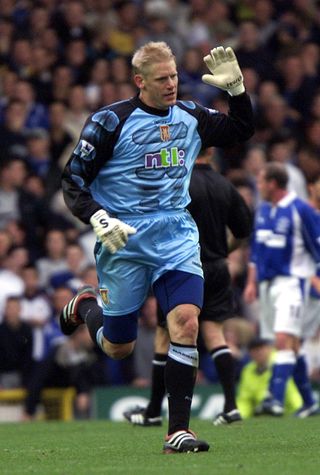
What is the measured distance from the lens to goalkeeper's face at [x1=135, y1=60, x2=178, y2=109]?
8398 mm

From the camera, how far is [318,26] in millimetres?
22672

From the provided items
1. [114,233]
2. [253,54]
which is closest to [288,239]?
[114,233]

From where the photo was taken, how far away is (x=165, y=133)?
853cm

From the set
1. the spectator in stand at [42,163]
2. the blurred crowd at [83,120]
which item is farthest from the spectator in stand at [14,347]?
the spectator in stand at [42,163]

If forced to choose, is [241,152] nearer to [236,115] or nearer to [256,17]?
[256,17]

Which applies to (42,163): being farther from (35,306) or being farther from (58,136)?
(35,306)

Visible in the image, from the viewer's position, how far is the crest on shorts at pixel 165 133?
8.52 metres

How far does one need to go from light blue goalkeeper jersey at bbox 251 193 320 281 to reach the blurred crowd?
332cm

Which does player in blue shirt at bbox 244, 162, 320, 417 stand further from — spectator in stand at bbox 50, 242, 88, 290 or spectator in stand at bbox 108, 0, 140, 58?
spectator in stand at bbox 108, 0, 140, 58

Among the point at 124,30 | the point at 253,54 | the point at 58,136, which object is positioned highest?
the point at 124,30

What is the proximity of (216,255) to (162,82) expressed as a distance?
3.31 metres

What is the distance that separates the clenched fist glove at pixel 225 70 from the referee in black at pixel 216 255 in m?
2.76

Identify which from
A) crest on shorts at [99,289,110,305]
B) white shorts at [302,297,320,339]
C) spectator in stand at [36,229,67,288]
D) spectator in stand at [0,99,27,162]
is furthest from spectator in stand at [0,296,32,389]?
crest on shorts at [99,289,110,305]

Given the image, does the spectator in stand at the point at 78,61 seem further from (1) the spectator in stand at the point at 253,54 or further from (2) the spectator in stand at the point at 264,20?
(2) the spectator in stand at the point at 264,20
